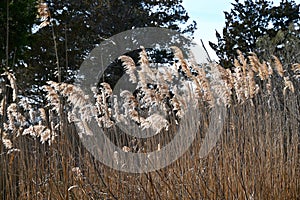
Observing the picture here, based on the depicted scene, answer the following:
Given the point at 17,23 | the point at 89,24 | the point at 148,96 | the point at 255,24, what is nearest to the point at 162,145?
the point at 148,96

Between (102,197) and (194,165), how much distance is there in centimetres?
56

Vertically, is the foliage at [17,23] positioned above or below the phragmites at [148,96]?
above

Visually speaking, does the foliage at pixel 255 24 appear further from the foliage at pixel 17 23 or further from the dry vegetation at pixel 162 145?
the dry vegetation at pixel 162 145

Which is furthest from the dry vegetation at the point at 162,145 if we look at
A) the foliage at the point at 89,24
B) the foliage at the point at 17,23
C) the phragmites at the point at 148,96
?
the foliage at the point at 89,24

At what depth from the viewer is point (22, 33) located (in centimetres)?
715

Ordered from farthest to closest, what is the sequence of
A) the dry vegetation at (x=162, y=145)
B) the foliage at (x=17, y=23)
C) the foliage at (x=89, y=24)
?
the foliage at (x=89, y=24), the foliage at (x=17, y=23), the dry vegetation at (x=162, y=145)

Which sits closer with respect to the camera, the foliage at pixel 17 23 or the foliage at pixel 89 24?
the foliage at pixel 17 23

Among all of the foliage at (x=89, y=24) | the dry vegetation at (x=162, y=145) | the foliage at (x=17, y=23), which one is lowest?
the dry vegetation at (x=162, y=145)

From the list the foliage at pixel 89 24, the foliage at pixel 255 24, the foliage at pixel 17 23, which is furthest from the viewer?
the foliage at pixel 255 24

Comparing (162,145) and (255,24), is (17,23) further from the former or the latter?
(255,24)

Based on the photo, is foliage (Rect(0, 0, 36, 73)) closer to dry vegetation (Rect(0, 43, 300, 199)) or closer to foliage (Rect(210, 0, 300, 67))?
dry vegetation (Rect(0, 43, 300, 199))

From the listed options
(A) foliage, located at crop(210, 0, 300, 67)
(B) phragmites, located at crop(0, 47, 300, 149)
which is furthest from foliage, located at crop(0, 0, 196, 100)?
(B) phragmites, located at crop(0, 47, 300, 149)

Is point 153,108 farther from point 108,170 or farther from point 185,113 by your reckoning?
point 108,170

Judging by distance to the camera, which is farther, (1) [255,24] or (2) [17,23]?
(1) [255,24]
